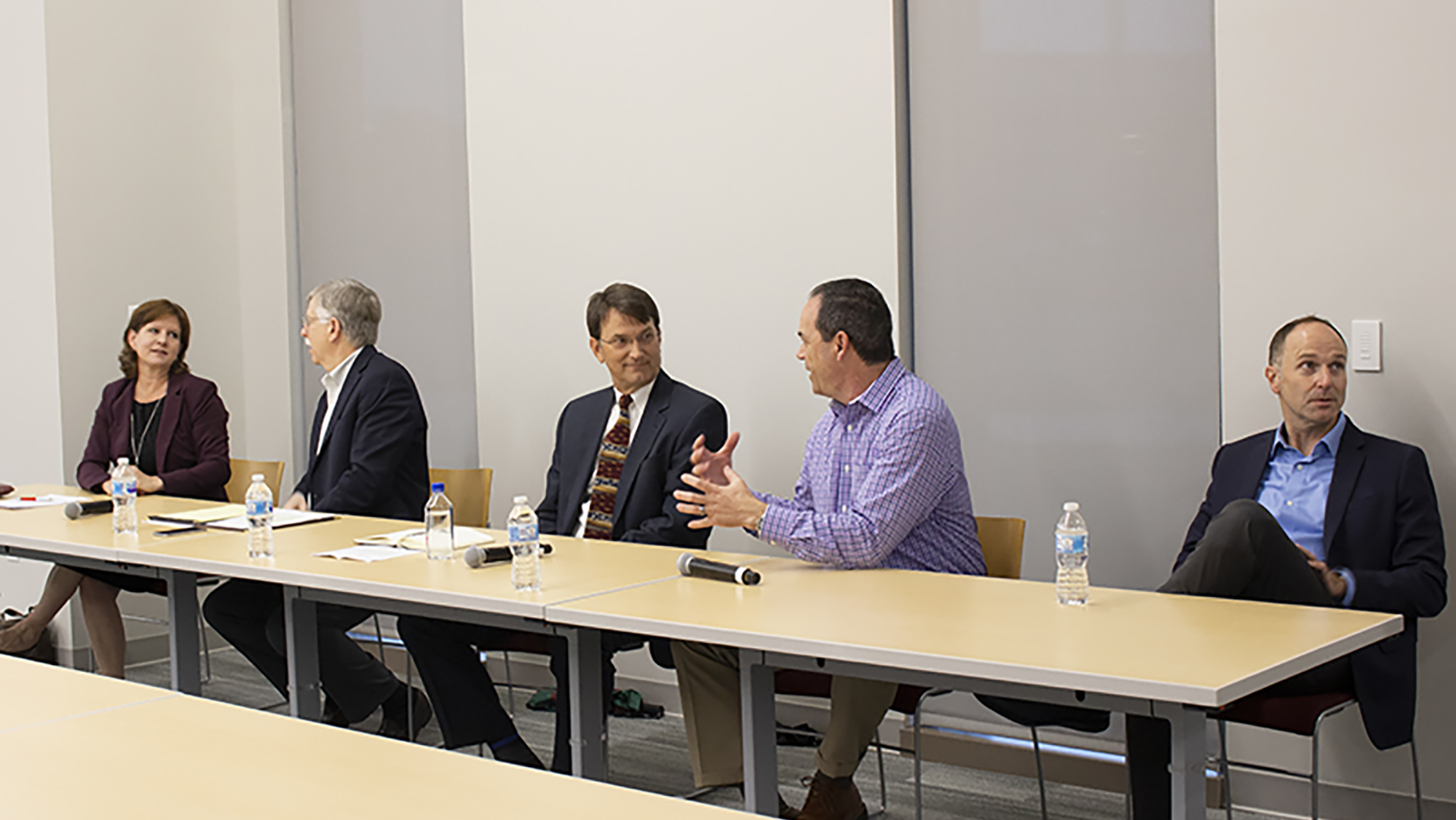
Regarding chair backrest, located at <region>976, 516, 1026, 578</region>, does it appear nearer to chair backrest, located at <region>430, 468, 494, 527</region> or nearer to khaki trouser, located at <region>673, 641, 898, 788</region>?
khaki trouser, located at <region>673, 641, 898, 788</region>

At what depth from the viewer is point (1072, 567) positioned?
8.18 feet

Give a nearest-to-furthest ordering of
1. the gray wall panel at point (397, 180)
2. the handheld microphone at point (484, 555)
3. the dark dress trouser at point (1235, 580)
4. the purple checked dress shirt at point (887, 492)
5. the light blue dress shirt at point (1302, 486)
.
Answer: the dark dress trouser at point (1235, 580)
the purple checked dress shirt at point (887, 492)
the handheld microphone at point (484, 555)
the light blue dress shirt at point (1302, 486)
the gray wall panel at point (397, 180)

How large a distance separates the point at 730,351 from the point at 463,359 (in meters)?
1.45

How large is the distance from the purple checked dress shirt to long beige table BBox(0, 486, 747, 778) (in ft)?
1.01

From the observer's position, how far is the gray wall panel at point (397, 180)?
540cm

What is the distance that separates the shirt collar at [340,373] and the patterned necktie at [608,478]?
1018mm

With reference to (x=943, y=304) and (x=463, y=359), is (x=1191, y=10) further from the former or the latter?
(x=463, y=359)

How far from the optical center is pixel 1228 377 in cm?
355

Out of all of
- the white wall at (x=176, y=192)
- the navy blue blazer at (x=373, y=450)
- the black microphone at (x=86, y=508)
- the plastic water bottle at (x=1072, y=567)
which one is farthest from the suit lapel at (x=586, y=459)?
the white wall at (x=176, y=192)

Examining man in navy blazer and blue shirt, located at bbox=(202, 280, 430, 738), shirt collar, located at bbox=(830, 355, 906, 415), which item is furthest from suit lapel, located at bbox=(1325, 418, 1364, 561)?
man in navy blazer and blue shirt, located at bbox=(202, 280, 430, 738)

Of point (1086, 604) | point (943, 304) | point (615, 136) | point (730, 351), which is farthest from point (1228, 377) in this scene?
point (615, 136)

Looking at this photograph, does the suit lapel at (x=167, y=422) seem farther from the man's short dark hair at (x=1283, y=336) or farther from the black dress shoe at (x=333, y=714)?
the man's short dark hair at (x=1283, y=336)

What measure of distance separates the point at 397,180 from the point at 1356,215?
3.91 meters

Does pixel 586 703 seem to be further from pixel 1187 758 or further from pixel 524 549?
pixel 1187 758
